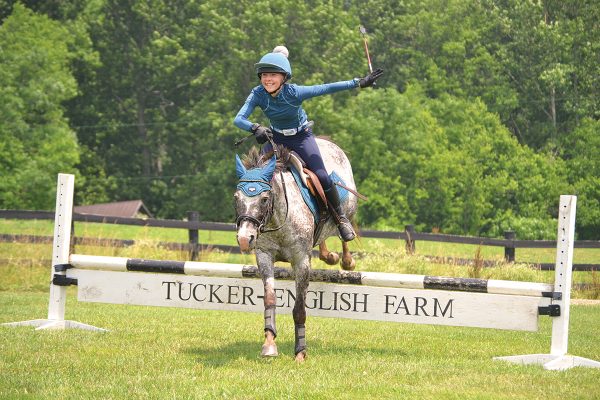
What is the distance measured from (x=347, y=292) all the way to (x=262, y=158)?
1775 mm

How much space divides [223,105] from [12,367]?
162 ft

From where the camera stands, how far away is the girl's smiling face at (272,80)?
35.0 ft

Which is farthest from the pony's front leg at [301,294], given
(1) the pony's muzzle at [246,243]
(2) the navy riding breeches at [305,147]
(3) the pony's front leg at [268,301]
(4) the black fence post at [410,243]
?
(4) the black fence post at [410,243]

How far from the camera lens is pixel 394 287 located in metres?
11.0

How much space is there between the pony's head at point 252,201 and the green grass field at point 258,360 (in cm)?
124

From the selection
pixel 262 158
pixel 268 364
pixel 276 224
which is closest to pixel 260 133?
pixel 262 158

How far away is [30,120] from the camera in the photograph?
53.3m

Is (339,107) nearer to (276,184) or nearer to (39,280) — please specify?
(39,280)

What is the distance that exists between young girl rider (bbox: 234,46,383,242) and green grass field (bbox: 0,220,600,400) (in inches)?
66.7

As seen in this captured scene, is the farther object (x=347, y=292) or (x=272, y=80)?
(x=347, y=292)

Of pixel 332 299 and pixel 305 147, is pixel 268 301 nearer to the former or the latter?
pixel 332 299

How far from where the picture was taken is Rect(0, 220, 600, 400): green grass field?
8.62 m

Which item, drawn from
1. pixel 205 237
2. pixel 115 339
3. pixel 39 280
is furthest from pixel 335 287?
pixel 205 237

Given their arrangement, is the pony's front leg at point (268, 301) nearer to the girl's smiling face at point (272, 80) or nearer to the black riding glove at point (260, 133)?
the black riding glove at point (260, 133)
